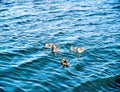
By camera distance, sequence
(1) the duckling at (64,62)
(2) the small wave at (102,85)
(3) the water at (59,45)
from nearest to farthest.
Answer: (2) the small wave at (102,85)
(3) the water at (59,45)
(1) the duckling at (64,62)

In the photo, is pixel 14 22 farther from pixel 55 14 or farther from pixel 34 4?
pixel 34 4

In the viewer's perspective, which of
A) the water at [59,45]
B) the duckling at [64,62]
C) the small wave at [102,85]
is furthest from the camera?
the duckling at [64,62]

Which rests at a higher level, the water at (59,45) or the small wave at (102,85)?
the water at (59,45)

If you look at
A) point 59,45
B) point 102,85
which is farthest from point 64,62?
point 59,45

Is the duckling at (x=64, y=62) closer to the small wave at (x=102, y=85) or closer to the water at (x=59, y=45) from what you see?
the water at (x=59, y=45)

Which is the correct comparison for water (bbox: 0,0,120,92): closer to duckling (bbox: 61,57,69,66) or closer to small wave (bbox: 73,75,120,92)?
small wave (bbox: 73,75,120,92)

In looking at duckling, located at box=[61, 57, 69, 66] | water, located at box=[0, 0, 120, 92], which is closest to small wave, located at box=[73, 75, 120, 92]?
water, located at box=[0, 0, 120, 92]

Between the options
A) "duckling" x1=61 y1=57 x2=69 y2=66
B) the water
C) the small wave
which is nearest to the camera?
the small wave

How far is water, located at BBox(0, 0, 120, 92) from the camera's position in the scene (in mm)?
14328

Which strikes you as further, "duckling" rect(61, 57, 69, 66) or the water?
"duckling" rect(61, 57, 69, 66)

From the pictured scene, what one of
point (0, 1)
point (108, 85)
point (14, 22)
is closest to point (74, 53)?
point (108, 85)

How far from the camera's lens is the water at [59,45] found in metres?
14.3

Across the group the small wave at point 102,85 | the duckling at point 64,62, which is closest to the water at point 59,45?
the small wave at point 102,85

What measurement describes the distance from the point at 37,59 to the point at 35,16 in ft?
27.5
